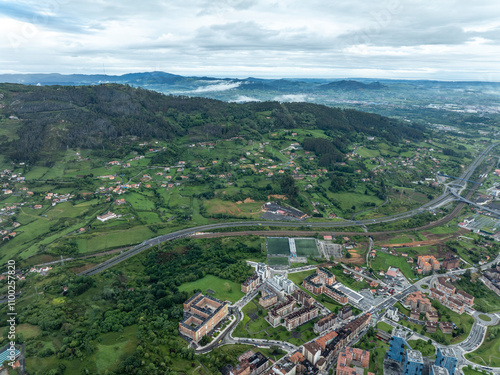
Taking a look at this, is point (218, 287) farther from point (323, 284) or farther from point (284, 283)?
point (323, 284)

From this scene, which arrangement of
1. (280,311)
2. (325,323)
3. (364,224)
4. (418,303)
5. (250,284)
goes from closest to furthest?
1. (325,323)
2. (280,311)
3. (418,303)
4. (250,284)
5. (364,224)

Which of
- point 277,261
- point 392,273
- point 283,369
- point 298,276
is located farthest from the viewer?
point 277,261

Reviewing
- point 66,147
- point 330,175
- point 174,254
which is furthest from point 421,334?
point 66,147

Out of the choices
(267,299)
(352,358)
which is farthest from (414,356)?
(267,299)

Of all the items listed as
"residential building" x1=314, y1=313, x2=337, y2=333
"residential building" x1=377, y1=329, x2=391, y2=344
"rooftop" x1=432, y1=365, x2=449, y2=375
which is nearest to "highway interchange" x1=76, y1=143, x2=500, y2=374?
"residential building" x1=377, y1=329, x2=391, y2=344

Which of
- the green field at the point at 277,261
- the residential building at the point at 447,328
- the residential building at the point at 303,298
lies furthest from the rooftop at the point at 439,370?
the green field at the point at 277,261

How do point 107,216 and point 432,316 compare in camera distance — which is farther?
point 107,216

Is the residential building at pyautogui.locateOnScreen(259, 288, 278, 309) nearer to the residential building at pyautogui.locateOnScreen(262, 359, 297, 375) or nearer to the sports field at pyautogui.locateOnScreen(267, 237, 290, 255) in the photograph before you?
the residential building at pyautogui.locateOnScreen(262, 359, 297, 375)
